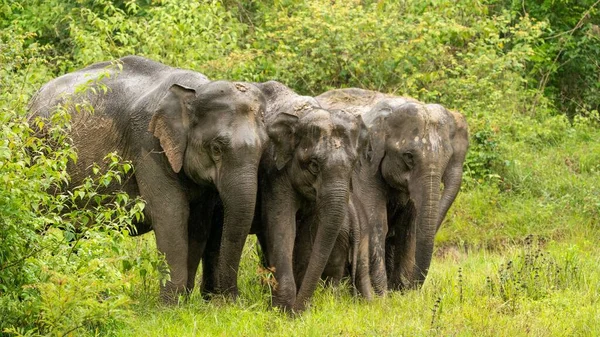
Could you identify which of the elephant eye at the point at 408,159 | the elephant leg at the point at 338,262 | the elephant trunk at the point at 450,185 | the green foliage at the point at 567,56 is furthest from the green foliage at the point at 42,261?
the green foliage at the point at 567,56

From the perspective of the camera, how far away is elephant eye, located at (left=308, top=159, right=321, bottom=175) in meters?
9.75

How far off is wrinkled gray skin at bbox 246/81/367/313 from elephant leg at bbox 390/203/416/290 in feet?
4.89

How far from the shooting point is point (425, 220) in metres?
10.7

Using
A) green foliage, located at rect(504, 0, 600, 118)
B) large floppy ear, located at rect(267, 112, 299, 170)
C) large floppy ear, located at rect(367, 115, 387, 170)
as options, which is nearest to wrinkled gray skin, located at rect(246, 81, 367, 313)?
large floppy ear, located at rect(267, 112, 299, 170)

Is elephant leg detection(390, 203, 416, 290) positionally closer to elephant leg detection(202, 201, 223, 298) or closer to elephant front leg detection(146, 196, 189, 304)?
elephant leg detection(202, 201, 223, 298)

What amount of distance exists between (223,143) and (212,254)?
5.10 feet

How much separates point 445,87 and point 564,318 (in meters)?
7.19

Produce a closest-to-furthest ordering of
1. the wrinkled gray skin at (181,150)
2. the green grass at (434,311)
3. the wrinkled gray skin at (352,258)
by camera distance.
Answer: the green grass at (434,311)
the wrinkled gray skin at (181,150)
the wrinkled gray skin at (352,258)

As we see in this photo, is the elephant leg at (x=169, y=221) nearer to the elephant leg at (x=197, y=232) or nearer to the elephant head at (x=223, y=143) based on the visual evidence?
the elephant head at (x=223, y=143)

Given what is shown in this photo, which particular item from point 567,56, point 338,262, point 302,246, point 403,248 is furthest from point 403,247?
point 567,56

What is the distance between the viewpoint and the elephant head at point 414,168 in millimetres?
10758

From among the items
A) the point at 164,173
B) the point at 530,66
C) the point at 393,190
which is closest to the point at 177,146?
the point at 164,173

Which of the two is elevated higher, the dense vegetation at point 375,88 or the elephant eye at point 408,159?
the elephant eye at point 408,159

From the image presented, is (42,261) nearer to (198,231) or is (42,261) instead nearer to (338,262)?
(198,231)
